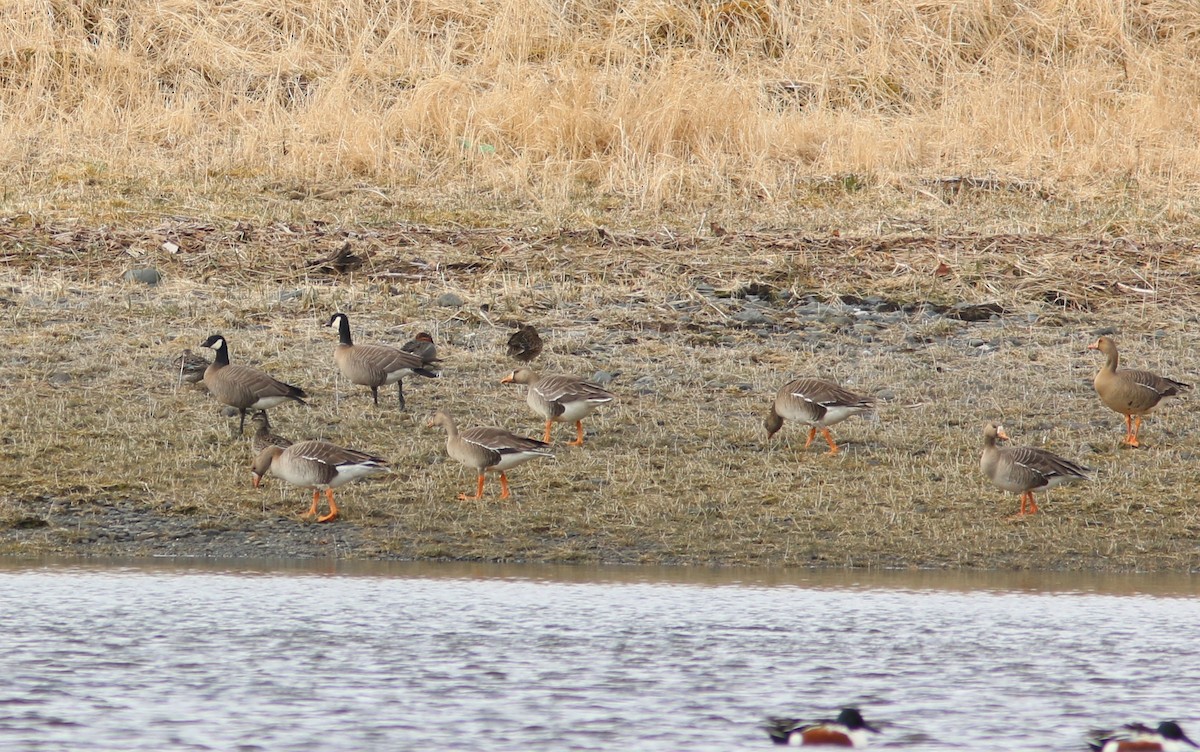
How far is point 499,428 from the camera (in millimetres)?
11648

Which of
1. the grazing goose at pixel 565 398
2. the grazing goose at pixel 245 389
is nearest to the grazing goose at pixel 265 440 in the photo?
the grazing goose at pixel 245 389

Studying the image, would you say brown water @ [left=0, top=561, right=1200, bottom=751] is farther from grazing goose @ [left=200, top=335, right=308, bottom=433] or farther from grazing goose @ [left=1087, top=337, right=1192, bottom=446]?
grazing goose @ [left=1087, top=337, right=1192, bottom=446]

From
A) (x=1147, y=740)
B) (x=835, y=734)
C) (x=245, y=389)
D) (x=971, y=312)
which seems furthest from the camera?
(x=971, y=312)

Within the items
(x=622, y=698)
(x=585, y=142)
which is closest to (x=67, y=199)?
(x=585, y=142)

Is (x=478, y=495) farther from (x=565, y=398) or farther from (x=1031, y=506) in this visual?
(x=1031, y=506)

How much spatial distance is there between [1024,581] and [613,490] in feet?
9.04

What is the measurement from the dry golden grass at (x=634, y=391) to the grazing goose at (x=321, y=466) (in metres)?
0.26

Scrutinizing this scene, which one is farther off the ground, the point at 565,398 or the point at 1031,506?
the point at 565,398

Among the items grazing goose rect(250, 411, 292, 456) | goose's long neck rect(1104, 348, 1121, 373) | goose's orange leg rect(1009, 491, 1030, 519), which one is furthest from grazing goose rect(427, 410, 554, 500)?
goose's long neck rect(1104, 348, 1121, 373)

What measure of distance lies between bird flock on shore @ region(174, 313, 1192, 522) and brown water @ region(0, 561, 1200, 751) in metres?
0.82

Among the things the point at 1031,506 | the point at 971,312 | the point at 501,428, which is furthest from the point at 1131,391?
the point at 501,428

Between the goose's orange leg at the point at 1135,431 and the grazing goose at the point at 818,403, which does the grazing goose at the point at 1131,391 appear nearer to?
the goose's orange leg at the point at 1135,431

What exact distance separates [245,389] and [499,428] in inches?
74.9

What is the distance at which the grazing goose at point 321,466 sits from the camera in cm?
1077
